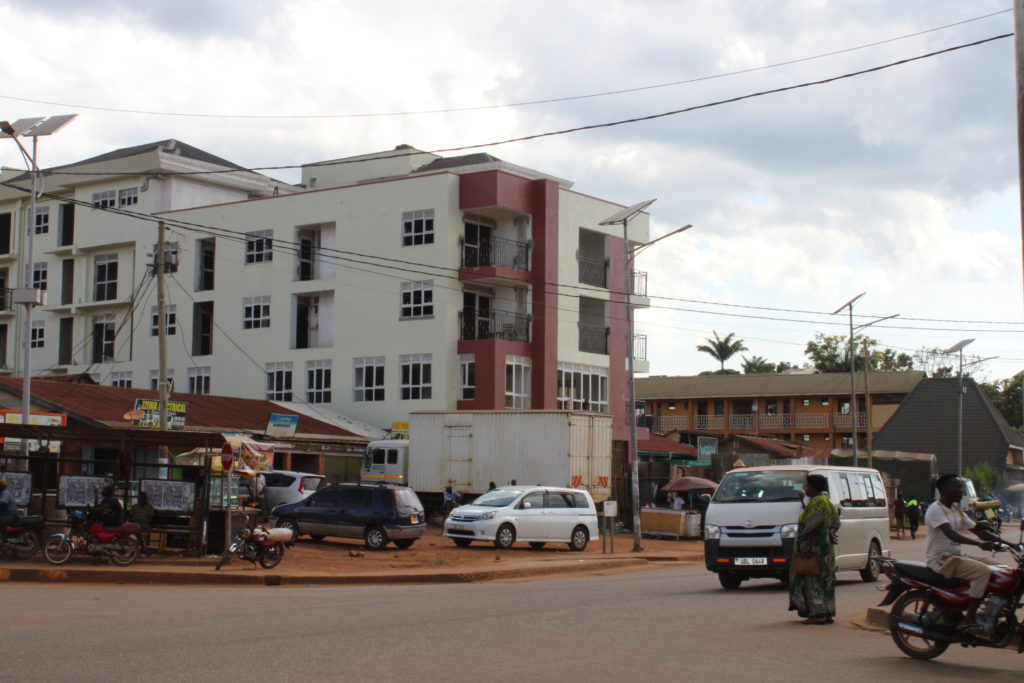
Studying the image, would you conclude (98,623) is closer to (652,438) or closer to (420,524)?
(420,524)

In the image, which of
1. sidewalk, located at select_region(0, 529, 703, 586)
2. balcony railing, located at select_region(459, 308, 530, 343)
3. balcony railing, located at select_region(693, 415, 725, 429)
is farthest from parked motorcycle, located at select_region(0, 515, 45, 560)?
balcony railing, located at select_region(693, 415, 725, 429)

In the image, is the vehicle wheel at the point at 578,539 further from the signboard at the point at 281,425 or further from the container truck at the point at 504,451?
the signboard at the point at 281,425

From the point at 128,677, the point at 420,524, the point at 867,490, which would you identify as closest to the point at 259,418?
the point at 420,524

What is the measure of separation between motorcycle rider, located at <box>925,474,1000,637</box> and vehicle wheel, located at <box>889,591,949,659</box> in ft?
1.12

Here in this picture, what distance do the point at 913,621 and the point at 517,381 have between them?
38.7m

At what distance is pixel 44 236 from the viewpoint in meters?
61.7

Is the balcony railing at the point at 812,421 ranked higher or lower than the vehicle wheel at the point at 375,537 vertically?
higher

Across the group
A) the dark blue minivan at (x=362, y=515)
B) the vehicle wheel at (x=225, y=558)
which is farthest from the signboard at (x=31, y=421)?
the vehicle wheel at (x=225, y=558)

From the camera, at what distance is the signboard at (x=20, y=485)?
2322 centimetres

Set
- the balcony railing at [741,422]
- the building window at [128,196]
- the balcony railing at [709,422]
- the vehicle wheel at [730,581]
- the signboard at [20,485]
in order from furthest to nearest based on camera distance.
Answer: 1. the balcony railing at [709,422]
2. the balcony railing at [741,422]
3. the building window at [128,196]
4. the signboard at [20,485]
5. the vehicle wheel at [730,581]

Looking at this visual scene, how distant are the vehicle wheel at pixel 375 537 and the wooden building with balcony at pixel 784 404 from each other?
174 feet

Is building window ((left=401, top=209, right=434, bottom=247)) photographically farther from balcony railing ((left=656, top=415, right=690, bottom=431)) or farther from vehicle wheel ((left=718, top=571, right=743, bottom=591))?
balcony railing ((left=656, top=415, right=690, bottom=431))

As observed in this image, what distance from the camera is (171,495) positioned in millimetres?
22766

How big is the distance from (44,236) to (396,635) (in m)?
55.2
